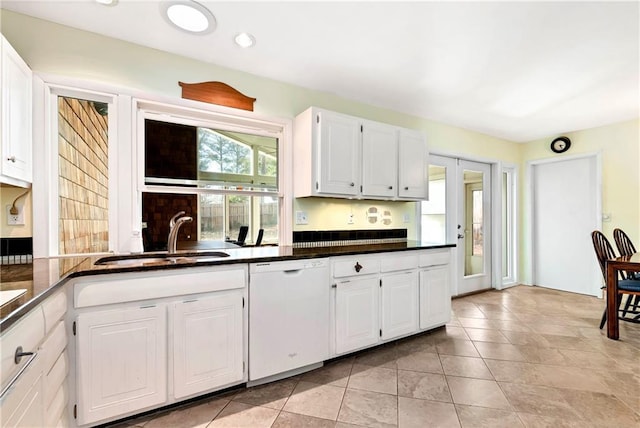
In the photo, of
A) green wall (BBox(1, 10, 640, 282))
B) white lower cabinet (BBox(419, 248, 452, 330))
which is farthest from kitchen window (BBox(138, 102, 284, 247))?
white lower cabinet (BBox(419, 248, 452, 330))

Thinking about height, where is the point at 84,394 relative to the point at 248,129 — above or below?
below

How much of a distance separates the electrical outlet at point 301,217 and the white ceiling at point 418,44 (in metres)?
1.25

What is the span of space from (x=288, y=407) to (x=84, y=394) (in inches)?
42.8

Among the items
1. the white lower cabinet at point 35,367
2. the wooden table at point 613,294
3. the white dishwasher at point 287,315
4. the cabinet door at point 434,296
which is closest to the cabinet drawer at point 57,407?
the white lower cabinet at point 35,367

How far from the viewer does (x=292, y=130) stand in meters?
2.84

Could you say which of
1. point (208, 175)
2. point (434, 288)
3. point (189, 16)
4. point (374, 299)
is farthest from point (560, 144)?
point (189, 16)

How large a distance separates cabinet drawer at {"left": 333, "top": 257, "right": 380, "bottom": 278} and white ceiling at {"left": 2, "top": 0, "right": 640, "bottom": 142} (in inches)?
64.2

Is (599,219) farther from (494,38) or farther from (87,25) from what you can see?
(87,25)

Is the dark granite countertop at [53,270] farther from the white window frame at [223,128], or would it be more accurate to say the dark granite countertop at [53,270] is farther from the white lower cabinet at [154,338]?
the white window frame at [223,128]

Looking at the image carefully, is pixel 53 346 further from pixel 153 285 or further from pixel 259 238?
pixel 259 238

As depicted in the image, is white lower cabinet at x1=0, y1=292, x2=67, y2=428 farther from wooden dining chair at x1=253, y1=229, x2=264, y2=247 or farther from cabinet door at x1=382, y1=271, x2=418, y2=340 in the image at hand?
cabinet door at x1=382, y1=271, x2=418, y2=340

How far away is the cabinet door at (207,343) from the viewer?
1.75 meters

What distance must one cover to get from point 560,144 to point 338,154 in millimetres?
4000

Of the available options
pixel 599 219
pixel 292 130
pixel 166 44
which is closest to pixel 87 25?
pixel 166 44
